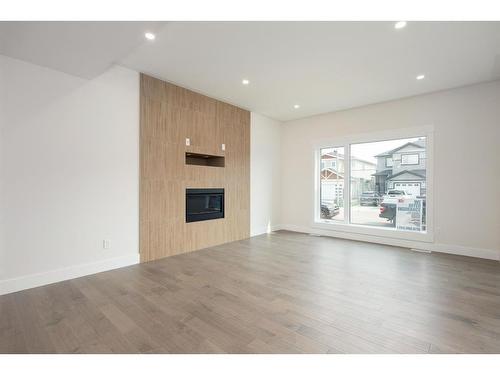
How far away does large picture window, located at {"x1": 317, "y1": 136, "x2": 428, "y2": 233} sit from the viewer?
4863 millimetres

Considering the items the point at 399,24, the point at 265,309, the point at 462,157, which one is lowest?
the point at 265,309

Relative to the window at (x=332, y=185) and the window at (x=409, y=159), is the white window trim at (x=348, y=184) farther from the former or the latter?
the window at (x=409, y=159)

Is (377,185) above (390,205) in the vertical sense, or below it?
above

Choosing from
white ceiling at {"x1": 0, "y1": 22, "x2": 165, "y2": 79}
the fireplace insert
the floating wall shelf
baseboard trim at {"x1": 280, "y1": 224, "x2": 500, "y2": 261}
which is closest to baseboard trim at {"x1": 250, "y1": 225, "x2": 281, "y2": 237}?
baseboard trim at {"x1": 280, "y1": 224, "x2": 500, "y2": 261}

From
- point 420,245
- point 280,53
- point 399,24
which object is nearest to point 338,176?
point 420,245

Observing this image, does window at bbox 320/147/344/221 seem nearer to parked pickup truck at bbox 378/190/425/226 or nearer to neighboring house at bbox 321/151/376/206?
neighboring house at bbox 321/151/376/206

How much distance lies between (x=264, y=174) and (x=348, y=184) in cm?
205

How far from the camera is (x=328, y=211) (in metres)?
6.17

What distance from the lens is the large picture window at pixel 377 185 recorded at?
191 inches

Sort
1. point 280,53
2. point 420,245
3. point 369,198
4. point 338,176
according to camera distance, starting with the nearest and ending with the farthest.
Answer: point 280,53 → point 420,245 → point 369,198 → point 338,176

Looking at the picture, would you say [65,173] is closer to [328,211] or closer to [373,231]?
[328,211]

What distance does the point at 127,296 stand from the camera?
2643 mm
